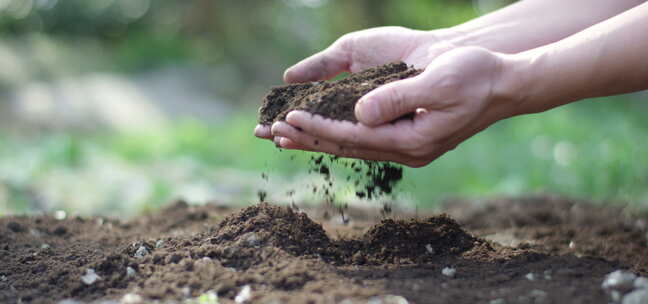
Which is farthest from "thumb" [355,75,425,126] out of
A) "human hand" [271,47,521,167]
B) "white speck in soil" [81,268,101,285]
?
Result: "white speck in soil" [81,268,101,285]

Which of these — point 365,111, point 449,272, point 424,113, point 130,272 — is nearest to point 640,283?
point 449,272

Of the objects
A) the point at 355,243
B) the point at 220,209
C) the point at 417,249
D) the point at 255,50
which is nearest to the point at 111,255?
the point at 355,243

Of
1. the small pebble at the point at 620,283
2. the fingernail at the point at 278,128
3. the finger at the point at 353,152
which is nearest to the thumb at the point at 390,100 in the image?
the finger at the point at 353,152

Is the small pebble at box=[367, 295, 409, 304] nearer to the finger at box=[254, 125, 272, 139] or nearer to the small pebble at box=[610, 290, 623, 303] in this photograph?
the small pebble at box=[610, 290, 623, 303]

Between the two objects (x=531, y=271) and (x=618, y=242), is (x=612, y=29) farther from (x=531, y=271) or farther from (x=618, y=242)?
(x=618, y=242)

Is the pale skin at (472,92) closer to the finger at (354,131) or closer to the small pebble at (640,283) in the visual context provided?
the finger at (354,131)

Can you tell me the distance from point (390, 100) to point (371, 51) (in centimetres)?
100

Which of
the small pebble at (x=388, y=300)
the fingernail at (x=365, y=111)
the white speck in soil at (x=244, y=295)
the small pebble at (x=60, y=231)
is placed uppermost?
the fingernail at (x=365, y=111)

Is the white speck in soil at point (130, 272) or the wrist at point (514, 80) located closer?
the white speck in soil at point (130, 272)

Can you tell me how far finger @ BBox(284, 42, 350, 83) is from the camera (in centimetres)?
281

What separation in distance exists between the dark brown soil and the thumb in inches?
20.9

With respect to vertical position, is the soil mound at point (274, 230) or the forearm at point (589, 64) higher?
the forearm at point (589, 64)

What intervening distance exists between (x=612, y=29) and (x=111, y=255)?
6.44 feet

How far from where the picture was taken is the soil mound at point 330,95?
2.08 meters
